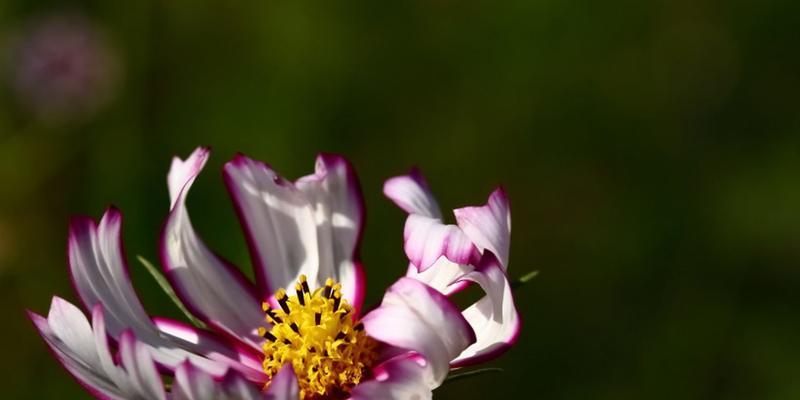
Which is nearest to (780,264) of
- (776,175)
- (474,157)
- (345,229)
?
(776,175)

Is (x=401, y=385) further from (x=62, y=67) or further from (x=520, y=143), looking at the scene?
(x=62, y=67)

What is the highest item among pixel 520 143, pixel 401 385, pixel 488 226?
pixel 488 226

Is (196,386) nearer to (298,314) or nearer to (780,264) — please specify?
(298,314)

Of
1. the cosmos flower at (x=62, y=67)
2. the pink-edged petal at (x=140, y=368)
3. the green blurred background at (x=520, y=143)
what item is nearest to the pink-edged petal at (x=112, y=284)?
the pink-edged petal at (x=140, y=368)

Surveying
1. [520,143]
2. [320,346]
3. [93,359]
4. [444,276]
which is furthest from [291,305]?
[520,143]

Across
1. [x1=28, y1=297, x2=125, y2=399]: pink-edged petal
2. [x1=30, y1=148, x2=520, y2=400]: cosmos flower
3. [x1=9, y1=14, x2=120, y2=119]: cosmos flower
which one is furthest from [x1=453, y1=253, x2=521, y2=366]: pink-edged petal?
[x1=9, y1=14, x2=120, y2=119]: cosmos flower
